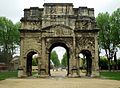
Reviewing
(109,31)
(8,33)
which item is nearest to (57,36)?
(109,31)

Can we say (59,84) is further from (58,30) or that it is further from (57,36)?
(58,30)

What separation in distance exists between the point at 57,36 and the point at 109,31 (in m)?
20.6

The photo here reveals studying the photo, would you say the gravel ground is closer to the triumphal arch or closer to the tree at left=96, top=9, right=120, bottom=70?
the triumphal arch

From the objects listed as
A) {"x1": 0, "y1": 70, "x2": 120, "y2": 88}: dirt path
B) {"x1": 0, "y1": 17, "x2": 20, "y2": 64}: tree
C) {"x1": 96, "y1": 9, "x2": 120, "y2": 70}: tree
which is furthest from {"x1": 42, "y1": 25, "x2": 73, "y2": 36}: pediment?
{"x1": 0, "y1": 17, "x2": 20, "y2": 64}: tree

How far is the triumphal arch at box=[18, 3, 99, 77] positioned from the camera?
37.7 m

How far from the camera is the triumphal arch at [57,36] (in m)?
37.7

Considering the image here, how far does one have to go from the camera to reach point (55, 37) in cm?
3781

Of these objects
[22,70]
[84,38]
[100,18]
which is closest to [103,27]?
[100,18]

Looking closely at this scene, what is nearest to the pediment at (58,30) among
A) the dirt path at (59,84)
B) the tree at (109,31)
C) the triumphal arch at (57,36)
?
the triumphal arch at (57,36)

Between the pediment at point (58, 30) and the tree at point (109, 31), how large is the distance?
16856 mm

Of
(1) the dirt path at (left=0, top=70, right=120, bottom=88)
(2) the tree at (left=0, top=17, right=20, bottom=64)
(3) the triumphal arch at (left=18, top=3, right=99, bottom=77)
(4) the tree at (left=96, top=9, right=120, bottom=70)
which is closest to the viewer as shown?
(1) the dirt path at (left=0, top=70, right=120, bottom=88)

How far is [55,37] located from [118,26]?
18.5m

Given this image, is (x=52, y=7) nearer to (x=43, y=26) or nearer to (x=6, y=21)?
(x=43, y=26)

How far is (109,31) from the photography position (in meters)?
55.7
